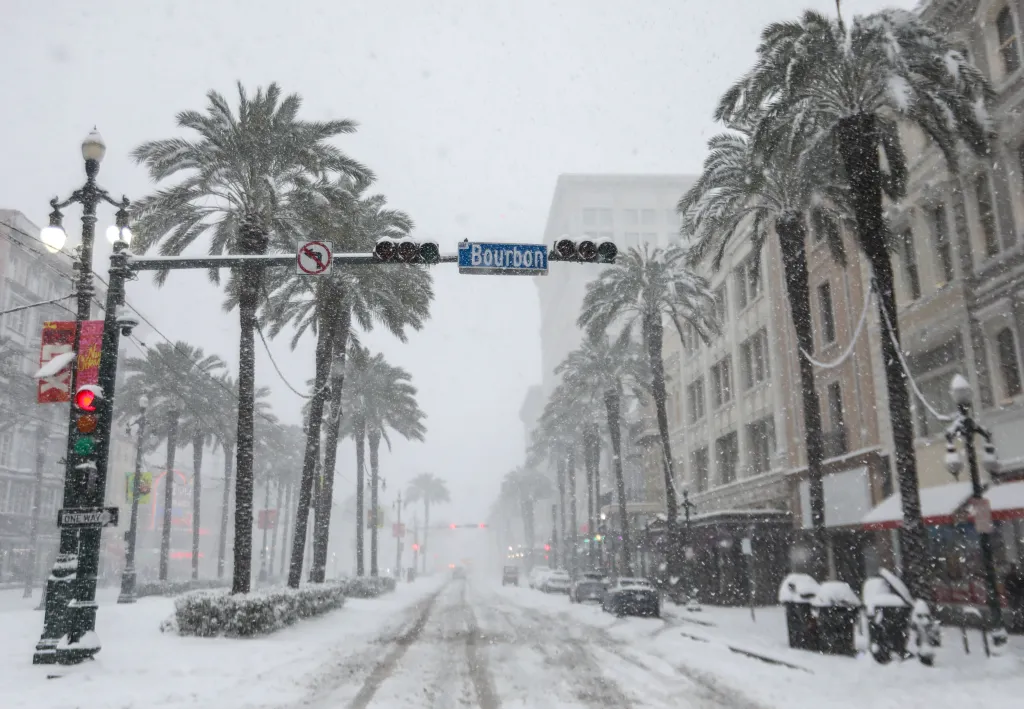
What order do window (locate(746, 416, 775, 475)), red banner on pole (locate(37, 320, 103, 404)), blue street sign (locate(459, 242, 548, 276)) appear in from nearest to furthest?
blue street sign (locate(459, 242, 548, 276))
red banner on pole (locate(37, 320, 103, 404))
window (locate(746, 416, 775, 475))

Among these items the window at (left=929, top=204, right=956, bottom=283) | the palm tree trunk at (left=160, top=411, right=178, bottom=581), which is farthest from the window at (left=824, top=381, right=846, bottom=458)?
the palm tree trunk at (left=160, top=411, right=178, bottom=581)

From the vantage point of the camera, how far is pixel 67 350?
629 inches

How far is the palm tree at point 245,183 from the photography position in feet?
74.1

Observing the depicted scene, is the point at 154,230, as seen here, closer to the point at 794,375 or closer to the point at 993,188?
the point at 993,188

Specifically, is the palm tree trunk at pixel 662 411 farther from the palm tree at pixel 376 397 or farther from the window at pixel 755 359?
the palm tree at pixel 376 397

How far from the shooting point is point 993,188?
22.0m

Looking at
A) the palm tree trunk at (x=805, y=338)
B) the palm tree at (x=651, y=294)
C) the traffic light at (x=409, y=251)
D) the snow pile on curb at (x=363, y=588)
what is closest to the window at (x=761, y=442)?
the palm tree at (x=651, y=294)

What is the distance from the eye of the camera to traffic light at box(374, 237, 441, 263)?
42.3ft

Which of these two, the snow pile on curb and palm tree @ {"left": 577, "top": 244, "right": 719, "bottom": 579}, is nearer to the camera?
palm tree @ {"left": 577, "top": 244, "right": 719, "bottom": 579}

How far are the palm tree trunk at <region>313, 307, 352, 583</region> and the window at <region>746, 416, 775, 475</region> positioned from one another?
19.9m

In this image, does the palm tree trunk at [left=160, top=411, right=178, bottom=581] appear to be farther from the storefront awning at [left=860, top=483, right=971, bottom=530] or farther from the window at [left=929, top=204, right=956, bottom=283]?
the window at [left=929, top=204, right=956, bottom=283]

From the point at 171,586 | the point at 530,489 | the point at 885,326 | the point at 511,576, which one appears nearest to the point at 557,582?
the point at 171,586

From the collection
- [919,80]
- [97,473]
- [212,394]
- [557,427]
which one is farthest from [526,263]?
[557,427]

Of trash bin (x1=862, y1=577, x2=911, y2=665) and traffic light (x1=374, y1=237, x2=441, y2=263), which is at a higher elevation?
traffic light (x1=374, y1=237, x2=441, y2=263)
